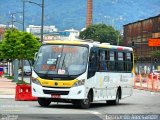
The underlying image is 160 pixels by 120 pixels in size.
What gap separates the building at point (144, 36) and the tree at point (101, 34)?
88.9 ft

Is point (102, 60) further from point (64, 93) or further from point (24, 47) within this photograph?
point (24, 47)

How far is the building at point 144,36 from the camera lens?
12812cm

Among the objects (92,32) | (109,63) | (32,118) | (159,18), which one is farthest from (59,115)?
(92,32)

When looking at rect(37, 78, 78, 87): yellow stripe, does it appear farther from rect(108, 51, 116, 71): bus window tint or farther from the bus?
rect(108, 51, 116, 71): bus window tint

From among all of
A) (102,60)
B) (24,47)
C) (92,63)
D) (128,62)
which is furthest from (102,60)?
(24,47)

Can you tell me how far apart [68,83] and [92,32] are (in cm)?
15649

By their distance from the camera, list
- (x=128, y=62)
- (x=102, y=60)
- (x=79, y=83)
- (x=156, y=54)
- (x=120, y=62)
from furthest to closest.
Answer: (x=156, y=54)
(x=128, y=62)
(x=120, y=62)
(x=102, y=60)
(x=79, y=83)

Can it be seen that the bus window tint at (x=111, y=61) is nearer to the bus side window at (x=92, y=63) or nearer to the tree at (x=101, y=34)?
the bus side window at (x=92, y=63)

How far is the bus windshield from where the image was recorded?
2445 centimetres

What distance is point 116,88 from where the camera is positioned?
29.1 meters

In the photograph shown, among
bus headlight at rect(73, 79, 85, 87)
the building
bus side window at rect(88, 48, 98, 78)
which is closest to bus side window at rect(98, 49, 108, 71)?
bus side window at rect(88, 48, 98, 78)

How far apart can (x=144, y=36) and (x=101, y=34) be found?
134 feet

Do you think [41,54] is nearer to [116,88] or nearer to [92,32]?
[116,88]

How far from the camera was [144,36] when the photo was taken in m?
136
